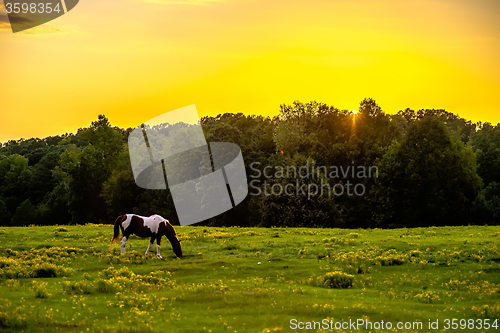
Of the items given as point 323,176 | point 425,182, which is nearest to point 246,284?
point 323,176

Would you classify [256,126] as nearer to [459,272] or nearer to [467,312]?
[459,272]

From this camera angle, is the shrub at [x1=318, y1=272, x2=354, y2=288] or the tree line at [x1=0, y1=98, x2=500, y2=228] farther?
the tree line at [x1=0, y1=98, x2=500, y2=228]

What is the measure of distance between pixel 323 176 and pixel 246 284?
4957cm

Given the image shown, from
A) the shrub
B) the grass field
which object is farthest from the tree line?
the shrub

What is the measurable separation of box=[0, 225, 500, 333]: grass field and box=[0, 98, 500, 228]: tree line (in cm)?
3363

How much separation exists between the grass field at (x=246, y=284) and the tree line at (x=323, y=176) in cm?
3363

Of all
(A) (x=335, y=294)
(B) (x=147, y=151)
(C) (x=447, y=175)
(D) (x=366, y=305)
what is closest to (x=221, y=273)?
(A) (x=335, y=294)

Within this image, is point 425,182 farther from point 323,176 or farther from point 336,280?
point 336,280

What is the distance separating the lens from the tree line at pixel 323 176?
67.6 metres

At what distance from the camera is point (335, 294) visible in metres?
19.0

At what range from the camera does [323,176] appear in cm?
6900

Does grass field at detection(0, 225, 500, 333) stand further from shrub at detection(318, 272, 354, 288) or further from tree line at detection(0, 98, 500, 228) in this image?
tree line at detection(0, 98, 500, 228)

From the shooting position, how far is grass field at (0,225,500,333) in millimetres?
14727

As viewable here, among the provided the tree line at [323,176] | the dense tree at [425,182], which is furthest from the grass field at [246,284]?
the dense tree at [425,182]
